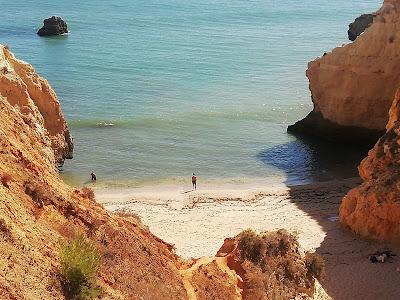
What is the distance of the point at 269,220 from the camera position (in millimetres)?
23641

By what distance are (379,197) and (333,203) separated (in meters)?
6.01

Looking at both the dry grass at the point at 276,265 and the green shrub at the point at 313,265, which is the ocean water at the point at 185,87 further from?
the dry grass at the point at 276,265

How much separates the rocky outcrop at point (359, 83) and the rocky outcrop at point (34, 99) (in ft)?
50.1

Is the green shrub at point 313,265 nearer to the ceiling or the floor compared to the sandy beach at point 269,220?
nearer to the ceiling

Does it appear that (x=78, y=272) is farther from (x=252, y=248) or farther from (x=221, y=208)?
(x=221, y=208)

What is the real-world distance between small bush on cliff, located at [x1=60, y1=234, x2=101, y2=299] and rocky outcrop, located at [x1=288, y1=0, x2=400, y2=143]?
25073mm

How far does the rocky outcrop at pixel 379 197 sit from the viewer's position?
1950 cm

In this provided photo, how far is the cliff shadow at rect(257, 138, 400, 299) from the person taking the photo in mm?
17281

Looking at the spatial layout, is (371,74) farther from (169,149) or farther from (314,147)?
(169,149)

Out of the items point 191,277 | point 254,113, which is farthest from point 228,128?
point 191,277

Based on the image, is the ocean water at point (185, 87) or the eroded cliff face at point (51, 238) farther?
the ocean water at point (185, 87)

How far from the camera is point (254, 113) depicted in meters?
41.1

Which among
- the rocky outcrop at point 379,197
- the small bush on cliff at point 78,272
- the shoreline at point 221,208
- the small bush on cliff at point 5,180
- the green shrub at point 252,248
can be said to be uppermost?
the small bush on cliff at point 5,180

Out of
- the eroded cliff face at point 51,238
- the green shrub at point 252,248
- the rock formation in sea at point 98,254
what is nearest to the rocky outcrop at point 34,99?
the rock formation in sea at point 98,254
